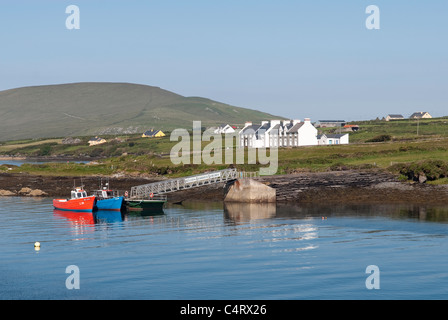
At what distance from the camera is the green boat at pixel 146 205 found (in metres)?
75.7

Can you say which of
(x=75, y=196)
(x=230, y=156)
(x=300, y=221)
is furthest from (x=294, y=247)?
(x=230, y=156)

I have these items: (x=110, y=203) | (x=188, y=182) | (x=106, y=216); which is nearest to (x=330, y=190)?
(x=188, y=182)

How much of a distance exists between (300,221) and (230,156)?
53288 mm

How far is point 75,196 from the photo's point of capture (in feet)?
258

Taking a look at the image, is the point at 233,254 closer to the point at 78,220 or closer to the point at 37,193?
the point at 78,220

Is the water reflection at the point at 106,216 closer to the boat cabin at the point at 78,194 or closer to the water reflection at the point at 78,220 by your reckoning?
the water reflection at the point at 78,220

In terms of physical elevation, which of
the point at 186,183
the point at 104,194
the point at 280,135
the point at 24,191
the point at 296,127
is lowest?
the point at 24,191

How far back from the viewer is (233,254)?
46.6 meters

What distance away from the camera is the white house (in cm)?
14062

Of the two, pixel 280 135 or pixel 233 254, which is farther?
pixel 280 135

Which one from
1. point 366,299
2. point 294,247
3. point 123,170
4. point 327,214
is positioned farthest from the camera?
point 123,170

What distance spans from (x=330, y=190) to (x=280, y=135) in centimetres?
6477

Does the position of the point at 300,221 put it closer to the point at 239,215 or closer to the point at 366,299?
the point at 239,215

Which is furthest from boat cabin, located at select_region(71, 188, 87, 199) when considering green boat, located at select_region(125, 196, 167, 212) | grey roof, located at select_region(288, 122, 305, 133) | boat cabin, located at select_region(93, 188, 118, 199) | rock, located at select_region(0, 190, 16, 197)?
grey roof, located at select_region(288, 122, 305, 133)
